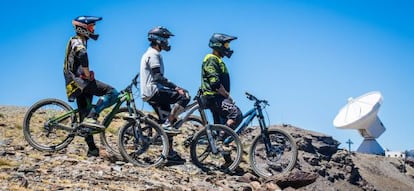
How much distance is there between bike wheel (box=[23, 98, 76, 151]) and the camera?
10.7 metres

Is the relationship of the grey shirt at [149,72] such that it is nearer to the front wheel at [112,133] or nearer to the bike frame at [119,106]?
the bike frame at [119,106]

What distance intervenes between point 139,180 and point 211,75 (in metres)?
3.15

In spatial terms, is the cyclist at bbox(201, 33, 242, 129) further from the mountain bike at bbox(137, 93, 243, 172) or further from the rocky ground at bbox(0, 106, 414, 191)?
the rocky ground at bbox(0, 106, 414, 191)

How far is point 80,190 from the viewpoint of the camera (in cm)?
843

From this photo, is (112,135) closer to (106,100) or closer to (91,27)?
(106,100)

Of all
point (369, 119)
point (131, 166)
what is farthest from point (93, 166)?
point (369, 119)

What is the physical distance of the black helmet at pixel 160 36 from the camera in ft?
36.9

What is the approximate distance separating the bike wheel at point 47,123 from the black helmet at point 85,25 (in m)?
1.47

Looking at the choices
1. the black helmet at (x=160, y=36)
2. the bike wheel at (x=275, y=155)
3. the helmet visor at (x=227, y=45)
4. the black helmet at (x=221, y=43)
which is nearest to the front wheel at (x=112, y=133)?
the black helmet at (x=160, y=36)

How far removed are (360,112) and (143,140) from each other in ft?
Result: 135

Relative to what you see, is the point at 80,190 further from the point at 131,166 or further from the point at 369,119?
the point at 369,119

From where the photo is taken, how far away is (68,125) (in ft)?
35.2

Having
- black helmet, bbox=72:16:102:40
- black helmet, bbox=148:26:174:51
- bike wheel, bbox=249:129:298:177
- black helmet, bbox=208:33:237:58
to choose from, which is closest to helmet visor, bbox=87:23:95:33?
black helmet, bbox=72:16:102:40

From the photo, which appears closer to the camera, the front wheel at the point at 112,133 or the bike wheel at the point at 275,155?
the front wheel at the point at 112,133
